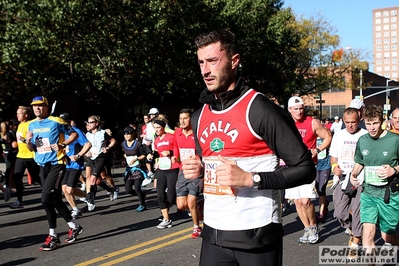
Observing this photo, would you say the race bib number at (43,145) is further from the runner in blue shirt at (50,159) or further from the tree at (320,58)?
the tree at (320,58)

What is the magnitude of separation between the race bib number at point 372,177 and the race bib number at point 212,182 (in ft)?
9.88

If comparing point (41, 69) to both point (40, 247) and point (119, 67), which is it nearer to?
point (119, 67)

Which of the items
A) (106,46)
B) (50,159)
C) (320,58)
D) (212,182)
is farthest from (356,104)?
(320,58)

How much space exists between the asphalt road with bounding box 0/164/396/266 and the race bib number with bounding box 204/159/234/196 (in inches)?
130

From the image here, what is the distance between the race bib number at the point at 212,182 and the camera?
2.88 meters

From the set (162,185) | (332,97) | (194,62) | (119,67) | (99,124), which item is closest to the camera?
(162,185)

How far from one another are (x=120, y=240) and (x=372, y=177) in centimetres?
386

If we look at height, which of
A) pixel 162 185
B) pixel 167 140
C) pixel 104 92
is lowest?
pixel 162 185

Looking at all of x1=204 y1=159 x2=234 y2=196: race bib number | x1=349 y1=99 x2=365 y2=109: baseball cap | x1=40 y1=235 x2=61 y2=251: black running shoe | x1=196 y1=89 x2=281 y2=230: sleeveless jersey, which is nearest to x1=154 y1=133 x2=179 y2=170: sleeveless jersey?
x1=40 y1=235 x2=61 y2=251: black running shoe

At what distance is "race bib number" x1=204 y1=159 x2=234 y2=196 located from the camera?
288 centimetres

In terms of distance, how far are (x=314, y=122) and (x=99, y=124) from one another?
5.90m

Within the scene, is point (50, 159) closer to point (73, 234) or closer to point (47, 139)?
point (47, 139)

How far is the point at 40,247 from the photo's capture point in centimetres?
704

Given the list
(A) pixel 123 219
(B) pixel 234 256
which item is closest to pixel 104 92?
(A) pixel 123 219
